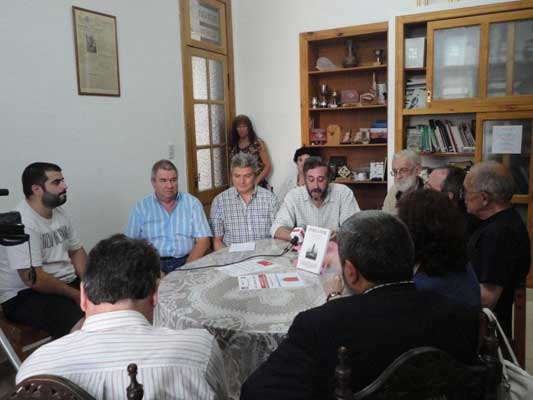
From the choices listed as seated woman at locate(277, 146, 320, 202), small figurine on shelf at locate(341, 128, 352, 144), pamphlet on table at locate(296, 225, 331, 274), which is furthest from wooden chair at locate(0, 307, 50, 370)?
small figurine on shelf at locate(341, 128, 352, 144)

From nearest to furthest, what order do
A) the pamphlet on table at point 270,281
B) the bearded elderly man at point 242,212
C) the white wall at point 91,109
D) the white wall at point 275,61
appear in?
1. the pamphlet on table at point 270,281
2. the white wall at point 91,109
3. the bearded elderly man at point 242,212
4. the white wall at point 275,61

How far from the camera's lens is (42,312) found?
2318mm

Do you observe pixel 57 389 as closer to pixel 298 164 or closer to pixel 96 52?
pixel 96 52

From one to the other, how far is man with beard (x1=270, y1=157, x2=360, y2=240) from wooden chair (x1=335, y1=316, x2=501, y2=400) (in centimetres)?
183

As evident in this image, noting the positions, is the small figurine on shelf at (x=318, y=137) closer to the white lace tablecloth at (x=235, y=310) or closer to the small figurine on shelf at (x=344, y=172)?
the small figurine on shelf at (x=344, y=172)

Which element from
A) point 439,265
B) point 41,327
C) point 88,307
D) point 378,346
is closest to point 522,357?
point 439,265

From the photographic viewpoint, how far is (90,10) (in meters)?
3.14

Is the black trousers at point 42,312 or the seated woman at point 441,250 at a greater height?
the seated woman at point 441,250

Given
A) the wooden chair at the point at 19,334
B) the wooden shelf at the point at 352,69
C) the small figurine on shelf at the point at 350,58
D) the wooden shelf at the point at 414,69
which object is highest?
the small figurine on shelf at the point at 350,58

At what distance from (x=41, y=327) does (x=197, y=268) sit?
0.89 m

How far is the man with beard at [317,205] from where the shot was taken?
111 inches

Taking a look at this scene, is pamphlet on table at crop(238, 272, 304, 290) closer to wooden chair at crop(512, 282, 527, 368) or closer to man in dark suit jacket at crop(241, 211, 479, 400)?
man in dark suit jacket at crop(241, 211, 479, 400)

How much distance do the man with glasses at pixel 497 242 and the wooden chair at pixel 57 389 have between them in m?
1.44

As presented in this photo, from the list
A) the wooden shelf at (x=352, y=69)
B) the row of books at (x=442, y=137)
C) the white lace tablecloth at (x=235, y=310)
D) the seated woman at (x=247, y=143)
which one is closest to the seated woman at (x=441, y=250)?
the white lace tablecloth at (x=235, y=310)
